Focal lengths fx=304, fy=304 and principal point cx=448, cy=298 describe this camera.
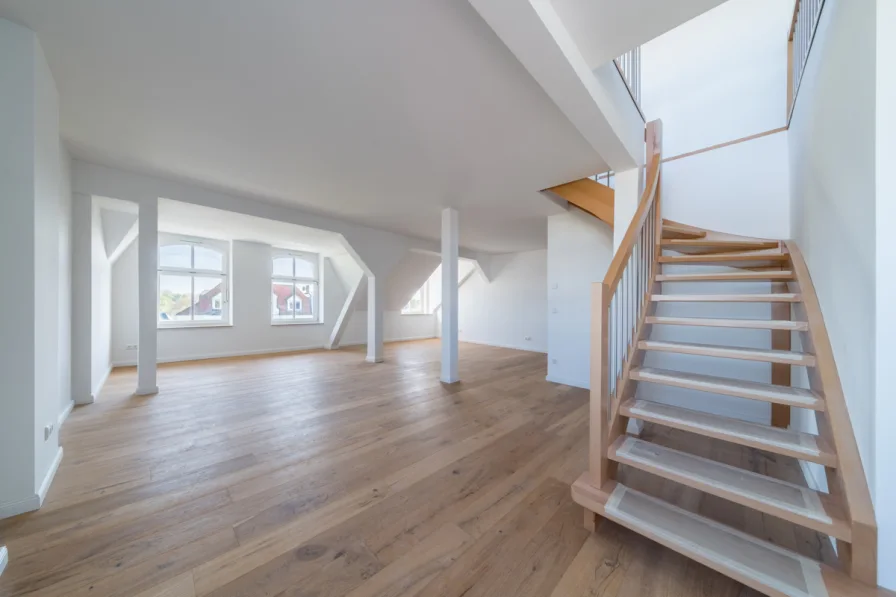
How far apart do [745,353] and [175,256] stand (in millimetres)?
8020

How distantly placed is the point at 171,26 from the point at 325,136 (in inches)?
42.5

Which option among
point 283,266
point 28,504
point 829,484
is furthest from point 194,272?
point 829,484

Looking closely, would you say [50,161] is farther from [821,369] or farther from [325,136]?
[821,369]

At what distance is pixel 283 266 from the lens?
23.4 ft

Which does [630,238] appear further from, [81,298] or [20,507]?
[81,298]

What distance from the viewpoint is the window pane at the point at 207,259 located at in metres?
6.00

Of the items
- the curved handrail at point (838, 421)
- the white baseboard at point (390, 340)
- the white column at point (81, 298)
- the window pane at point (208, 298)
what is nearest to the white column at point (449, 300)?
the curved handrail at point (838, 421)

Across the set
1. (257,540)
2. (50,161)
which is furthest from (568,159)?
(50,161)

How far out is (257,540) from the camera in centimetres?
140

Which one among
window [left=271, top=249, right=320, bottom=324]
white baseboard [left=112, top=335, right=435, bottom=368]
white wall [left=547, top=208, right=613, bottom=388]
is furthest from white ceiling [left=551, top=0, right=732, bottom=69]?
window [left=271, top=249, right=320, bottom=324]

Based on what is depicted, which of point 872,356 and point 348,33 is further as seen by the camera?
point 348,33

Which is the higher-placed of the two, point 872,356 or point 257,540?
point 872,356

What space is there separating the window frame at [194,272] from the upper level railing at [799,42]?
26.9 ft

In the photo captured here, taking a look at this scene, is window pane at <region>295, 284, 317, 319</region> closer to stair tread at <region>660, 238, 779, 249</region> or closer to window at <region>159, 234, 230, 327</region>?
window at <region>159, 234, 230, 327</region>
